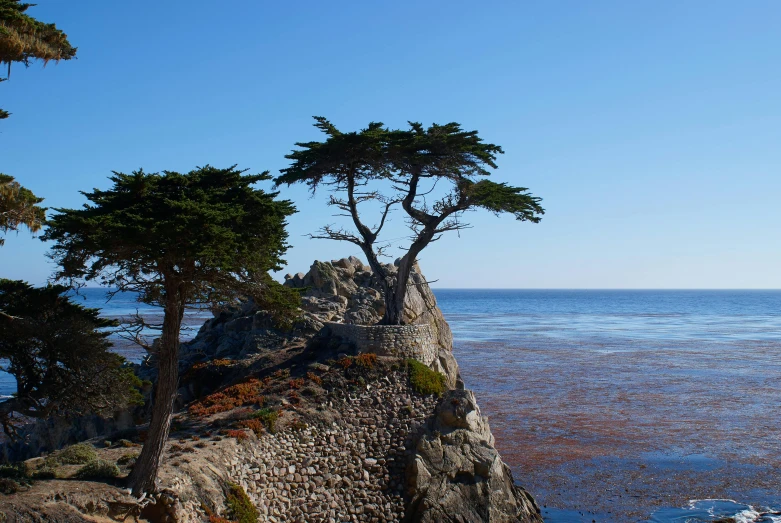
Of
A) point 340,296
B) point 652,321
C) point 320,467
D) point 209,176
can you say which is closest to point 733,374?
point 340,296

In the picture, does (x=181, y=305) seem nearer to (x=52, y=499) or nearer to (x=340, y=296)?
(x=52, y=499)

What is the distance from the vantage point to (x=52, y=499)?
1556cm

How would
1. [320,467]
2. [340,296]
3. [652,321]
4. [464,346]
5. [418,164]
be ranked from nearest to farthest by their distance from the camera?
[320,467]
[418,164]
[340,296]
[464,346]
[652,321]

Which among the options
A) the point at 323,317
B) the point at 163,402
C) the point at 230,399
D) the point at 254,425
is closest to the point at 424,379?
the point at 254,425

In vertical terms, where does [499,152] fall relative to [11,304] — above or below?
above

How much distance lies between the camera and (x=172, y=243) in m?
16.1

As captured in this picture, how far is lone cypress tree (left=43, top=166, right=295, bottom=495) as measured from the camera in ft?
52.3

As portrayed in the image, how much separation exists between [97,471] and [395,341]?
483 inches

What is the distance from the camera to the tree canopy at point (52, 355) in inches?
661

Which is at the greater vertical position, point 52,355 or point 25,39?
point 25,39

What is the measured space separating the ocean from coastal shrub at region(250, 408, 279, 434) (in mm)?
5294

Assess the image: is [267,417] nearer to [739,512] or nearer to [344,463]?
[344,463]

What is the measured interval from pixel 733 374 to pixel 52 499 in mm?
50725

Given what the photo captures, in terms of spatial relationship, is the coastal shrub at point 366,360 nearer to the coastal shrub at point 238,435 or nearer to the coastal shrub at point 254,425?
the coastal shrub at point 254,425
